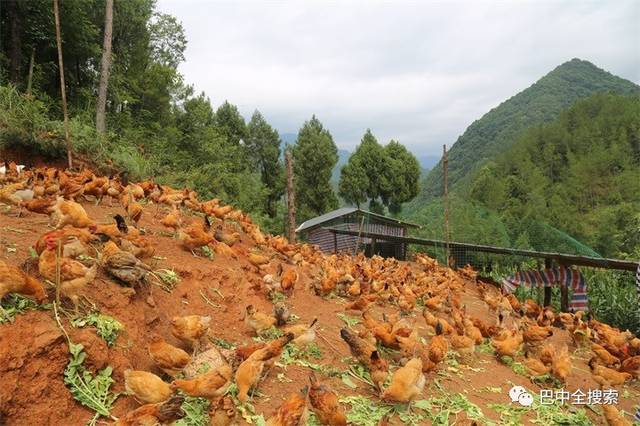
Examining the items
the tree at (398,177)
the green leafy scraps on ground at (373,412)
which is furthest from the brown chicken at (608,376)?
the tree at (398,177)

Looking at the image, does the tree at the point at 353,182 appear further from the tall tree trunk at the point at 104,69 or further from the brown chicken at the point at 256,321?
the brown chicken at the point at 256,321

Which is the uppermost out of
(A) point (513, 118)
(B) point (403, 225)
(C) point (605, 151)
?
(A) point (513, 118)

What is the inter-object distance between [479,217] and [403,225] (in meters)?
11.1

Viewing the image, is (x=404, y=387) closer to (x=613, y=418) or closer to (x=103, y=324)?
(x=613, y=418)

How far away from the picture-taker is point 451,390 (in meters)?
3.26

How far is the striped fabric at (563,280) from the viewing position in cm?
739

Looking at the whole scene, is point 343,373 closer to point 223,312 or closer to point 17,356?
point 223,312

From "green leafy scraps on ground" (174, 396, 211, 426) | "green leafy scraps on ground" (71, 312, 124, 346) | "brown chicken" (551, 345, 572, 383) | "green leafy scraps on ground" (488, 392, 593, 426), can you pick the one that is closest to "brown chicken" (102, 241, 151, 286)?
"green leafy scraps on ground" (71, 312, 124, 346)

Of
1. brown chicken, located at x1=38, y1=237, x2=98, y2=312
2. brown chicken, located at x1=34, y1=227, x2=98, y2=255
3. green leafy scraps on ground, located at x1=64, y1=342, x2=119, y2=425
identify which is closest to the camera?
green leafy scraps on ground, located at x1=64, y1=342, x2=119, y2=425

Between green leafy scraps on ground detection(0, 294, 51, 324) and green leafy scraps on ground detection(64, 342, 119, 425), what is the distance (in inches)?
12.4

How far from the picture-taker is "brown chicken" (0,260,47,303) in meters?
2.02

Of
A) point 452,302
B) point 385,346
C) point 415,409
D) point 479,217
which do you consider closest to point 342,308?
point 385,346

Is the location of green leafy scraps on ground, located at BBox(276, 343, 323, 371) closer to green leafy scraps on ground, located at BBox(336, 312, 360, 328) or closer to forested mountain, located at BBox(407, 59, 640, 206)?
green leafy scraps on ground, located at BBox(336, 312, 360, 328)

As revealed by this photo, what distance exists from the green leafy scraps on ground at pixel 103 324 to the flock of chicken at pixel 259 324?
114 millimetres
